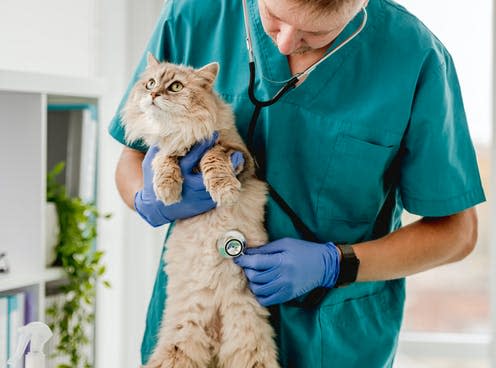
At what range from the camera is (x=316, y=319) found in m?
1.36

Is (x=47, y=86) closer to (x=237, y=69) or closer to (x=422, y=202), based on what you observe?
(x=237, y=69)

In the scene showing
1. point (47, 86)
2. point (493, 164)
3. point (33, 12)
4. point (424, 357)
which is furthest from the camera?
point (424, 357)

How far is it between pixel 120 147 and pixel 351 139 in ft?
3.64

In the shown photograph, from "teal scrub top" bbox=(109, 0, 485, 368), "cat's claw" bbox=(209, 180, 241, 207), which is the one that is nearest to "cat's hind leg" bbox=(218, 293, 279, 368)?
"teal scrub top" bbox=(109, 0, 485, 368)

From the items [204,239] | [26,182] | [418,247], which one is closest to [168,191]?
[204,239]

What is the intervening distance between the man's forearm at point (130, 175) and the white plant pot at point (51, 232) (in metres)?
0.50

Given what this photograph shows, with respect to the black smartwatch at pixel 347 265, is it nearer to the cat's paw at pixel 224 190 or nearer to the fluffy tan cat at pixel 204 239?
the fluffy tan cat at pixel 204 239

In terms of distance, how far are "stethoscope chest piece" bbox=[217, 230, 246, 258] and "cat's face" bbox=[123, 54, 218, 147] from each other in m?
0.21

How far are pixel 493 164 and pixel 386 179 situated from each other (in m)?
0.95

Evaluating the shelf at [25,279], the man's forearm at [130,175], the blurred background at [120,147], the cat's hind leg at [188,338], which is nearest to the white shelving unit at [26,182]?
the shelf at [25,279]

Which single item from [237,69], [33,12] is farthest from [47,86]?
[237,69]

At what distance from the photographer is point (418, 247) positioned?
1.38 meters

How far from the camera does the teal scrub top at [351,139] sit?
1.33 m

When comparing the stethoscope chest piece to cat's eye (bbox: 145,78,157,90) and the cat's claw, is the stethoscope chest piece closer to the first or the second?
the cat's claw
